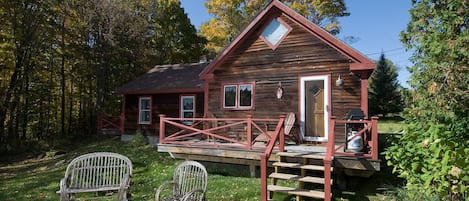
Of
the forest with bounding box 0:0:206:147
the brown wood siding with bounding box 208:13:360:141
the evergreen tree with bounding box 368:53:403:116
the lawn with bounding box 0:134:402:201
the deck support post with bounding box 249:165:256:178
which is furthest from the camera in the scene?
the evergreen tree with bounding box 368:53:403:116

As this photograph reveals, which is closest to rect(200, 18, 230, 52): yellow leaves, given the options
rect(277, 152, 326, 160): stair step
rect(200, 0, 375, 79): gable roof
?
rect(200, 0, 375, 79): gable roof

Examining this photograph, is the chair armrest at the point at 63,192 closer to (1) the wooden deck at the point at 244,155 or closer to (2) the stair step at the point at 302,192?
(2) the stair step at the point at 302,192

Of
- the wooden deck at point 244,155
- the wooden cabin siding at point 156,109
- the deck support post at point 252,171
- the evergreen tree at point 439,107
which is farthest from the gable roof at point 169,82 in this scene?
the evergreen tree at point 439,107

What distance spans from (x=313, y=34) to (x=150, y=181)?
614 centimetres

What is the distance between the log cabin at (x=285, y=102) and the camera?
264 inches

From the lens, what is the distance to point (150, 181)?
8.07 meters

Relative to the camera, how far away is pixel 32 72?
1759 centimetres

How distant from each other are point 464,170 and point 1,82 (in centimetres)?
2194

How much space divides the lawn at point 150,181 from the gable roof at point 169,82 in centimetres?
272

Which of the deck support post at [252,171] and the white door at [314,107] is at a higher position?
the white door at [314,107]

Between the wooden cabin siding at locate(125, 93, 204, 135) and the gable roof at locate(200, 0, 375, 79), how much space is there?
297 centimetres

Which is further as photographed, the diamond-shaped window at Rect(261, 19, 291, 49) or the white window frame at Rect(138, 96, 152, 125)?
the white window frame at Rect(138, 96, 152, 125)

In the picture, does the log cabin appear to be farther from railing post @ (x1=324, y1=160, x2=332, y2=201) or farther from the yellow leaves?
the yellow leaves

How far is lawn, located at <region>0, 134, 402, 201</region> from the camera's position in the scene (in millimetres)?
6461
